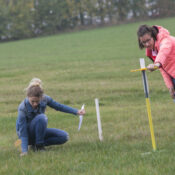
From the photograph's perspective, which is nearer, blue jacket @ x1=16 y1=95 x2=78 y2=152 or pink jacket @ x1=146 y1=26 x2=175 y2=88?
pink jacket @ x1=146 y1=26 x2=175 y2=88

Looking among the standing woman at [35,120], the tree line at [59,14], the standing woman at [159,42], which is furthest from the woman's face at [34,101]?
the tree line at [59,14]

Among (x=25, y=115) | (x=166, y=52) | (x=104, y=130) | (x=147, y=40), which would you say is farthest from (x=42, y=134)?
(x=166, y=52)

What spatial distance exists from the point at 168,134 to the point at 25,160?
8.83 ft

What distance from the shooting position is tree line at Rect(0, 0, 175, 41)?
252 feet

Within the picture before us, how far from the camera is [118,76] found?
14750mm

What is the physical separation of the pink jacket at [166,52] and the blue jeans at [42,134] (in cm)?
205

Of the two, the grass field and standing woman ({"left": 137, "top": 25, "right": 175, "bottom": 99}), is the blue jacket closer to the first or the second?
the grass field

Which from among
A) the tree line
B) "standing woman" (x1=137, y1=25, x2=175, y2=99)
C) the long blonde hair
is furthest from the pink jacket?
the tree line

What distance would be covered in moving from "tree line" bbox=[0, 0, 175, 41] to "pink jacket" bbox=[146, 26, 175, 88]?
228 ft

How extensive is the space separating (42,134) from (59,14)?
254ft

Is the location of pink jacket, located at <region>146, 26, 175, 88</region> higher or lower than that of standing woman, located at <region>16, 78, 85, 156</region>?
higher

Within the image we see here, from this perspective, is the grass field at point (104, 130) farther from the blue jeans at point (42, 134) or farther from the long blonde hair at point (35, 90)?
the long blonde hair at point (35, 90)

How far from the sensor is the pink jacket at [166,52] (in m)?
5.47

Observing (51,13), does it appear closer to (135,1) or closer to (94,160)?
(135,1)
